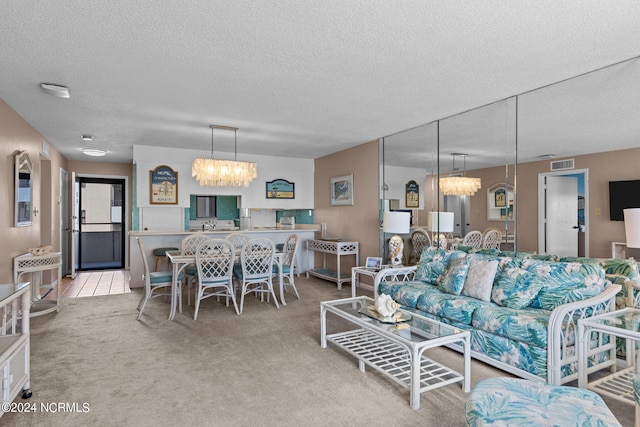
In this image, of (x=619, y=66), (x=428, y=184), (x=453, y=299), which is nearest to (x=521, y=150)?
(x=619, y=66)

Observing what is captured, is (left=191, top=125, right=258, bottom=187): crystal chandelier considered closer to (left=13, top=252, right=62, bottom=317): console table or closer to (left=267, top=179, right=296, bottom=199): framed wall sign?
(left=267, top=179, right=296, bottom=199): framed wall sign

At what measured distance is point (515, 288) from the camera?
297cm

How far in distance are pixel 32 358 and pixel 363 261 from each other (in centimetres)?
427

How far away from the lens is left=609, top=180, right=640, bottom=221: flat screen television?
287cm

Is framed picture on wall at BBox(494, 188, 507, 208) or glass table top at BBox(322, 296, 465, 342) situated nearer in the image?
glass table top at BBox(322, 296, 465, 342)

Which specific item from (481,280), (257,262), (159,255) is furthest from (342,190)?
(481,280)

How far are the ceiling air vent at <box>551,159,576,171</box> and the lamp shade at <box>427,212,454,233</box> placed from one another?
123cm

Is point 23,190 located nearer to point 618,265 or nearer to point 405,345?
point 405,345

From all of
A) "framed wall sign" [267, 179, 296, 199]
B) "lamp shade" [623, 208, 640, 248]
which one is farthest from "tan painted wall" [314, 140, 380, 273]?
"lamp shade" [623, 208, 640, 248]

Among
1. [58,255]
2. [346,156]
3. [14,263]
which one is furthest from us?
[346,156]

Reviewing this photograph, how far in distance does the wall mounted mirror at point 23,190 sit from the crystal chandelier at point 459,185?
191 inches

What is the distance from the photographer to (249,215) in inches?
287

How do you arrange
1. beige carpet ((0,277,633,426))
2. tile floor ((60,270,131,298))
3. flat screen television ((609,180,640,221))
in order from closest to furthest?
beige carpet ((0,277,633,426)) → flat screen television ((609,180,640,221)) → tile floor ((60,270,131,298))

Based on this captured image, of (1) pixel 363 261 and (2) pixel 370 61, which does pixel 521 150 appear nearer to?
(2) pixel 370 61
